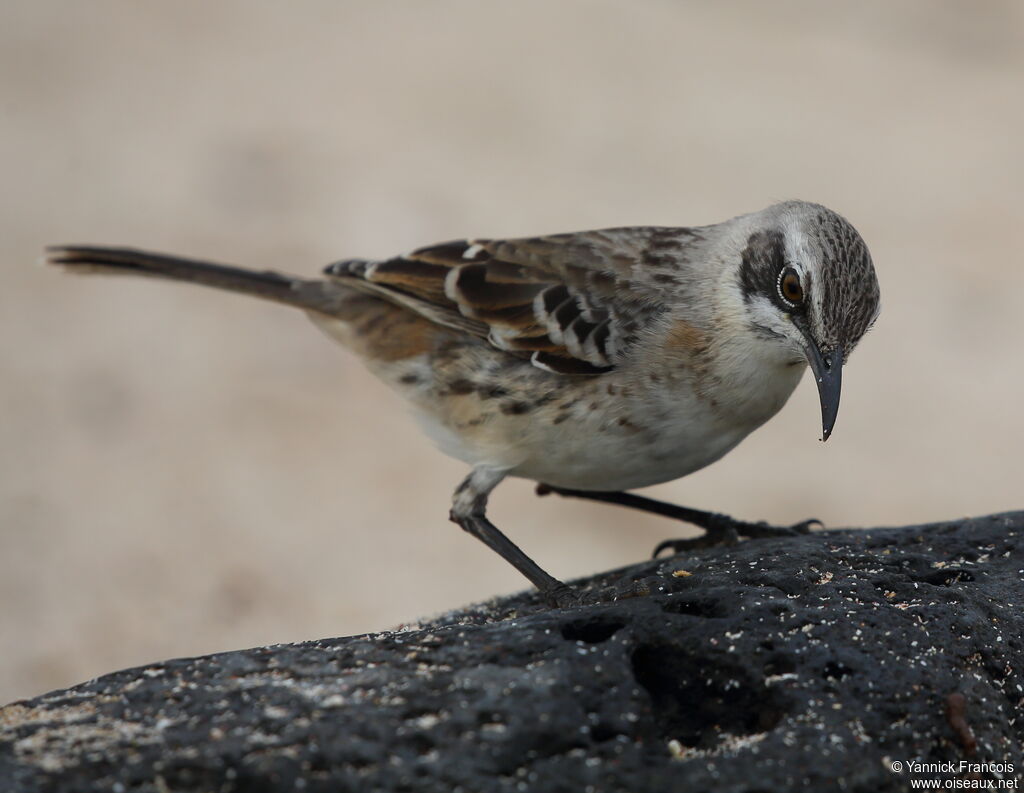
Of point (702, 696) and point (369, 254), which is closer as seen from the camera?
point (702, 696)

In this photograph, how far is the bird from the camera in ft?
17.8

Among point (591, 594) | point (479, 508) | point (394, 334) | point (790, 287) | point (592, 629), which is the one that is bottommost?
point (592, 629)

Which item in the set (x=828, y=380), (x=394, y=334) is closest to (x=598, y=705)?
(x=828, y=380)

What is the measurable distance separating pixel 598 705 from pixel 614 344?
2534 millimetres

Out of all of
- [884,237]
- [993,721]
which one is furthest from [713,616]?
[884,237]

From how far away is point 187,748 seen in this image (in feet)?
11.1

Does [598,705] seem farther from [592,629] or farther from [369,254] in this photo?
[369,254]

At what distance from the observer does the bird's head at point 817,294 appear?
522cm

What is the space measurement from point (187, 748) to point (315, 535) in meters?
7.32

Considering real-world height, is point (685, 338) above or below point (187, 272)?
below

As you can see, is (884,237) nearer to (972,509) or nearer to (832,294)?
(972,509)

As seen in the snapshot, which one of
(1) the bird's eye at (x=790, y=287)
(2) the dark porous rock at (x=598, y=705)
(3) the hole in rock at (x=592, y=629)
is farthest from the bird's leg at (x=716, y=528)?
(3) the hole in rock at (x=592, y=629)

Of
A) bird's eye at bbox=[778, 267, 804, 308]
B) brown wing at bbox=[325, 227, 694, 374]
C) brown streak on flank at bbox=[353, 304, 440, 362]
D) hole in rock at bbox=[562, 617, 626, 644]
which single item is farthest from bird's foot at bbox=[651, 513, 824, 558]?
hole in rock at bbox=[562, 617, 626, 644]

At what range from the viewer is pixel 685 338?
5793mm
